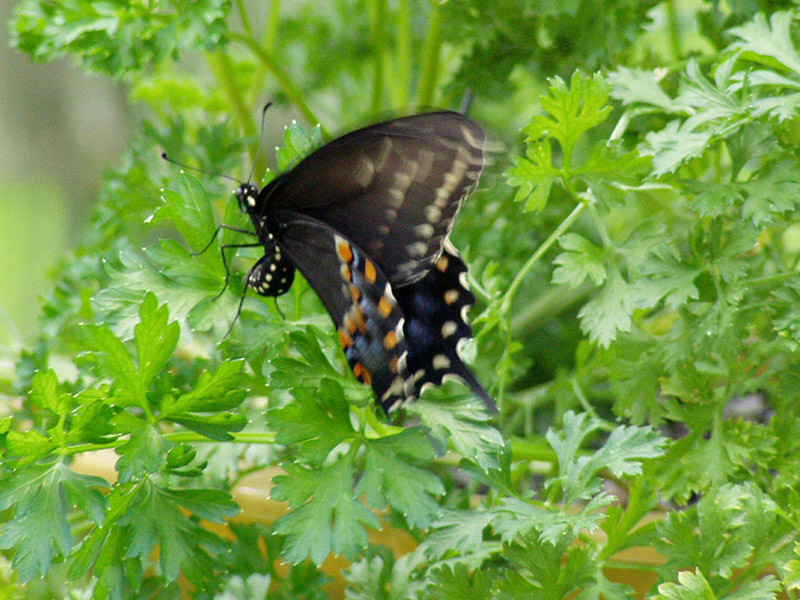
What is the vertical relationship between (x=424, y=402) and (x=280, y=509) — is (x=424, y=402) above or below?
above

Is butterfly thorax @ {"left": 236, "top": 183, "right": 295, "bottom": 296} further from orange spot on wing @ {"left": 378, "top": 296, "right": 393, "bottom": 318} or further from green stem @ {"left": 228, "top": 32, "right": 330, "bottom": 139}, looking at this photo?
green stem @ {"left": 228, "top": 32, "right": 330, "bottom": 139}

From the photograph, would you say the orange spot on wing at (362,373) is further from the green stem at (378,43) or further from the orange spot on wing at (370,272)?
the green stem at (378,43)

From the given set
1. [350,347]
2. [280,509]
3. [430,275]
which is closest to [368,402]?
[350,347]

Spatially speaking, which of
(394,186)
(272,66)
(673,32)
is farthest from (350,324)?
(673,32)

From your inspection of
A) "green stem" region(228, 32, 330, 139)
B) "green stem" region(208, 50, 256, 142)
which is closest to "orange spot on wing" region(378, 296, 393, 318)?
"green stem" region(228, 32, 330, 139)

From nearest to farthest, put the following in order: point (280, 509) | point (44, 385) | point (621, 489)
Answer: point (44, 385) → point (280, 509) → point (621, 489)

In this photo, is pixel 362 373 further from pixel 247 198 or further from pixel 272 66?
pixel 272 66

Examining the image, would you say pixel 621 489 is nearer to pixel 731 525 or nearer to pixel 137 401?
pixel 731 525
